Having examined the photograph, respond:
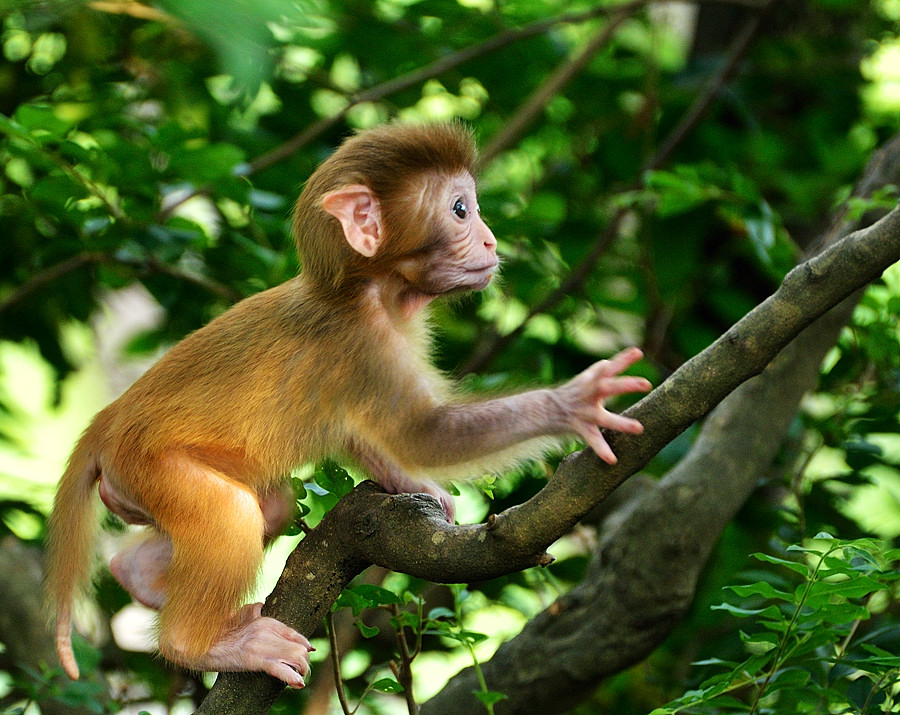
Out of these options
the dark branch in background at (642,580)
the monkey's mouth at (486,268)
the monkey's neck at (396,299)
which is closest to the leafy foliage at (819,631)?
the dark branch in background at (642,580)

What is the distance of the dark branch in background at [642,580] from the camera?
3.53 meters

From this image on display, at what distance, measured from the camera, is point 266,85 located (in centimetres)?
564

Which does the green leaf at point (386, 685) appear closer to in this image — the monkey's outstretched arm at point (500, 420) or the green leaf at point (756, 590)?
the monkey's outstretched arm at point (500, 420)

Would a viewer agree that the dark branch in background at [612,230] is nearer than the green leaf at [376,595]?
No

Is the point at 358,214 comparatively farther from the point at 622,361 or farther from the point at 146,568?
the point at 146,568

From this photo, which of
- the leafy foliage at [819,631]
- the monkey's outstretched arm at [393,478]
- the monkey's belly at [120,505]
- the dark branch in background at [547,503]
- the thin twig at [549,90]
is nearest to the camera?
the dark branch in background at [547,503]

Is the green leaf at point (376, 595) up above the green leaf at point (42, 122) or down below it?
below

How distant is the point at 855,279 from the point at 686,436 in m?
2.61

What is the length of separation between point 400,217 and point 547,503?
1.34m

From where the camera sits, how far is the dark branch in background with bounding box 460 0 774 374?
5.02 meters

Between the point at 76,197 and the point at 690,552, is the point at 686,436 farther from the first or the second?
the point at 76,197

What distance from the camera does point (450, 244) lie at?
3.31 m

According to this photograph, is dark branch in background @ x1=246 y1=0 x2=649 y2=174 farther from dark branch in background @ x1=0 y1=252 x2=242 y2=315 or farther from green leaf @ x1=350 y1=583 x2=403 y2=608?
green leaf @ x1=350 y1=583 x2=403 y2=608

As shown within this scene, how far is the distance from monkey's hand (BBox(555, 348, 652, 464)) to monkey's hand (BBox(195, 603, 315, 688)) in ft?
3.10
